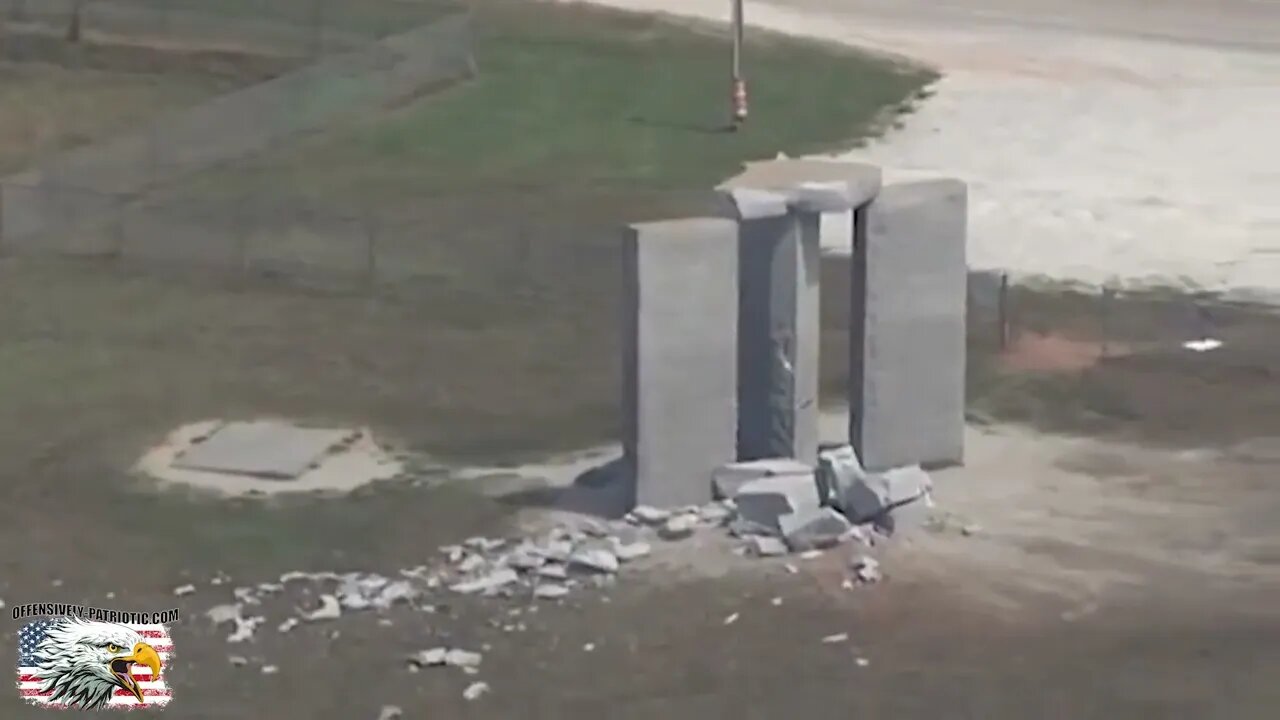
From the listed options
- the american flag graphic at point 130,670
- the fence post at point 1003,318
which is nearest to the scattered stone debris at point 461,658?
the american flag graphic at point 130,670

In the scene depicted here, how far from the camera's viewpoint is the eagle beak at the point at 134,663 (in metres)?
13.8

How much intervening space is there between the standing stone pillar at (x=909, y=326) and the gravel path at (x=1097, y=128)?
644 cm

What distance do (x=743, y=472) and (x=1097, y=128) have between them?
15529 millimetres

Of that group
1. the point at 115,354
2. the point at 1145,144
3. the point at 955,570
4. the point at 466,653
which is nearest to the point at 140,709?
the point at 466,653

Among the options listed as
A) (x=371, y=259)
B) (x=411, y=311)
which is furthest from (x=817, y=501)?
(x=371, y=259)

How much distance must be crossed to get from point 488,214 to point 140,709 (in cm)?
1392

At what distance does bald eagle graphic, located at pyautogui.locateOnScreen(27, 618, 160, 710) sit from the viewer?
13695 millimetres

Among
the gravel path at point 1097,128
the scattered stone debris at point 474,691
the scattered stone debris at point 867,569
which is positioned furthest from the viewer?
the gravel path at point 1097,128

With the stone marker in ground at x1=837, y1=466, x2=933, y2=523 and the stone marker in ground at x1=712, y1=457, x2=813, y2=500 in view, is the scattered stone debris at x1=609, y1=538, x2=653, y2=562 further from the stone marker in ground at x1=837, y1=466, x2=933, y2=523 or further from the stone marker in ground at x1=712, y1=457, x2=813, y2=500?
the stone marker in ground at x1=837, y1=466, x2=933, y2=523

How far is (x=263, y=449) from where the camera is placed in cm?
1867

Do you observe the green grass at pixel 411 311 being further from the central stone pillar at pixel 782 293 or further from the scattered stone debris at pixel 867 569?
the scattered stone debris at pixel 867 569

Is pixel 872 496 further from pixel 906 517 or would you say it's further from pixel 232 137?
pixel 232 137

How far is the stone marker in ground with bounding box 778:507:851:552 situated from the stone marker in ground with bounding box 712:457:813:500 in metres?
0.60

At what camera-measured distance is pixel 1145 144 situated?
3027 centimetres
